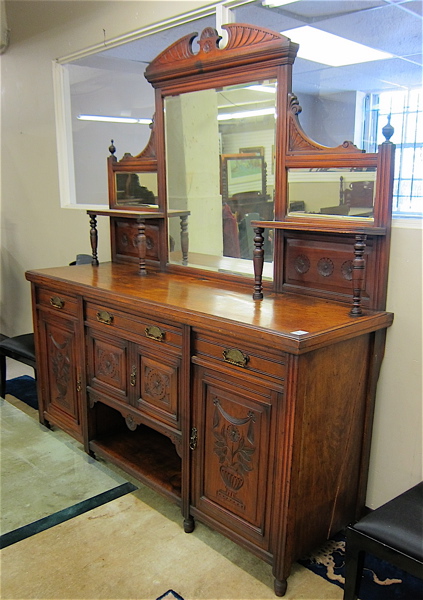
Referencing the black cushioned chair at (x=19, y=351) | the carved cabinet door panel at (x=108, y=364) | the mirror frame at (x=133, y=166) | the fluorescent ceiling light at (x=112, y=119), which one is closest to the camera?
the carved cabinet door panel at (x=108, y=364)

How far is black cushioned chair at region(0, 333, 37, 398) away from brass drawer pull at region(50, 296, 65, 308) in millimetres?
501

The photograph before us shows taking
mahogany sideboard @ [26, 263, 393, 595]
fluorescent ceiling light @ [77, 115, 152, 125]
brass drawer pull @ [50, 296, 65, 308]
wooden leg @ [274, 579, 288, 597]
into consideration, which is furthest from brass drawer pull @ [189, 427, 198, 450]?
fluorescent ceiling light @ [77, 115, 152, 125]

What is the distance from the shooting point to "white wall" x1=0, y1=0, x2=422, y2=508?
193cm

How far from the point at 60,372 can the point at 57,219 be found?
53.9 inches

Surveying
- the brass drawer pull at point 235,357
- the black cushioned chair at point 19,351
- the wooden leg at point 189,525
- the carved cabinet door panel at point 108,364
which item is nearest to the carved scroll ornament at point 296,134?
the brass drawer pull at point 235,357

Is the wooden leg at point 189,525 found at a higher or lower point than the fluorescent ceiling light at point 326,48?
lower

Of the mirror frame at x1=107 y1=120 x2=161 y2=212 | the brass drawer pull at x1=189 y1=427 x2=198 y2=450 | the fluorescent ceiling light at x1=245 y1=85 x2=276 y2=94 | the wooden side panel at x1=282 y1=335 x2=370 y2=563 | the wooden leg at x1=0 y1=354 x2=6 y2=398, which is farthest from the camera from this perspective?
the wooden leg at x1=0 y1=354 x2=6 y2=398

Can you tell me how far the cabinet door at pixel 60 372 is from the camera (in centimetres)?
263

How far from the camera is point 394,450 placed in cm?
204

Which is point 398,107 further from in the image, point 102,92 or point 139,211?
point 102,92

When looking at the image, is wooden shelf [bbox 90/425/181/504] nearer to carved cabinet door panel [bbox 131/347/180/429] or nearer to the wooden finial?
carved cabinet door panel [bbox 131/347/180/429]

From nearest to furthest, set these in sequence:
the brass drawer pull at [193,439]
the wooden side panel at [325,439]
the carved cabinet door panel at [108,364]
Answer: the wooden side panel at [325,439]
the brass drawer pull at [193,439]
the carved cabinet door panel at [108,364]

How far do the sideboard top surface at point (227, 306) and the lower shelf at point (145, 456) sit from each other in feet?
2.39

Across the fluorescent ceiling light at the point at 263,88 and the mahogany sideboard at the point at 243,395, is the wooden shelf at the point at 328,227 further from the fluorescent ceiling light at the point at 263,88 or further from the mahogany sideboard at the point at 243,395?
the fluorescent ceiling light at the point at 263,88
